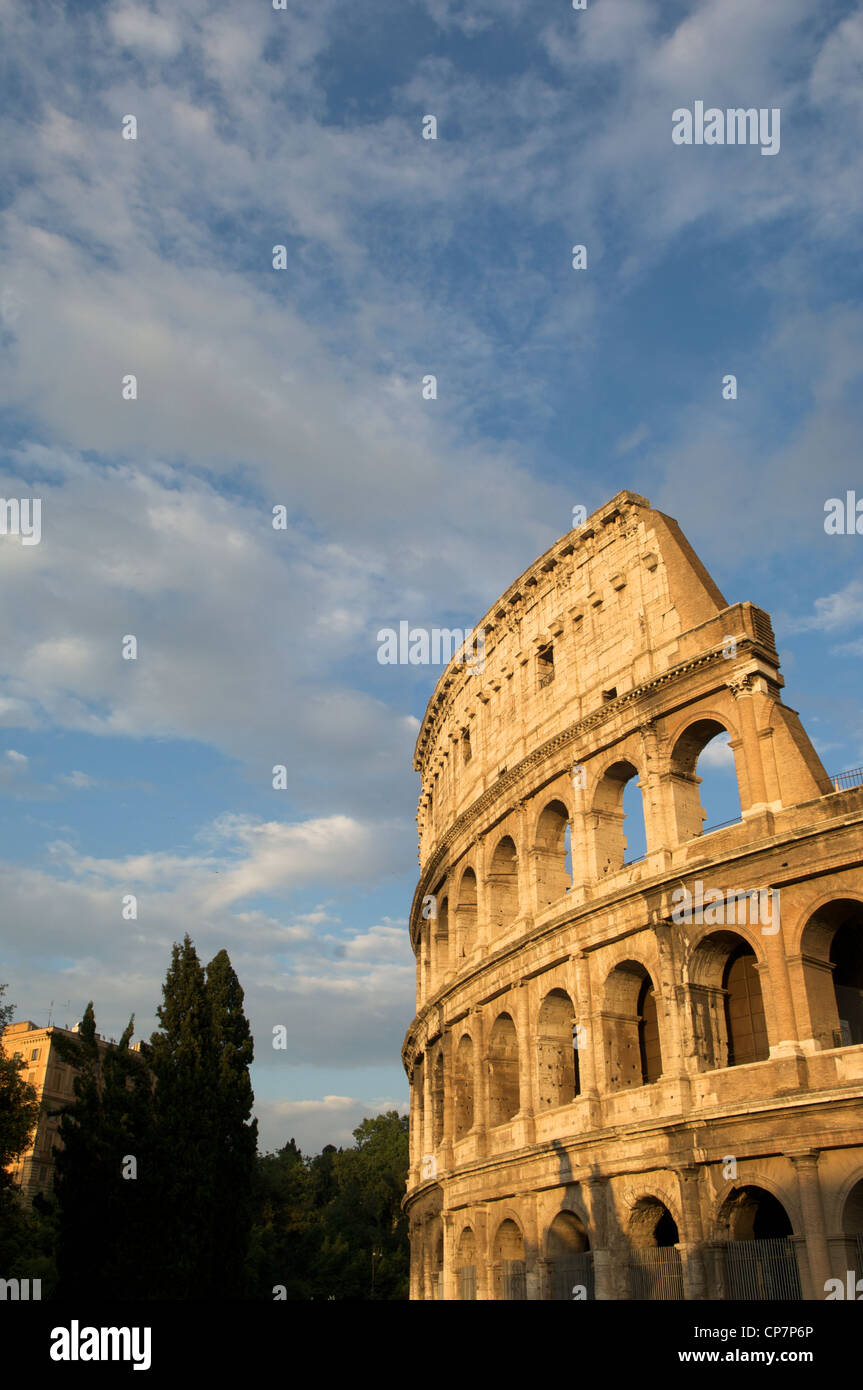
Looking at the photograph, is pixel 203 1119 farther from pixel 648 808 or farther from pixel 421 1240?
pixel 648 808

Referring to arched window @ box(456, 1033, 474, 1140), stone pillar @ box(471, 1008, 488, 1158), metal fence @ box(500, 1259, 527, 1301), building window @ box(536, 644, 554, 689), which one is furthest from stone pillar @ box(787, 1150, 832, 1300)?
building window @ box(536, 644, 554, 689)

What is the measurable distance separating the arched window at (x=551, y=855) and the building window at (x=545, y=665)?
3980 millimetres

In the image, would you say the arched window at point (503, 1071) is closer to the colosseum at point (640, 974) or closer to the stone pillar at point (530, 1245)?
the colosseum at point (640, 974)

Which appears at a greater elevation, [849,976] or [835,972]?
[835,972]

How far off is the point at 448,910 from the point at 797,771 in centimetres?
1531

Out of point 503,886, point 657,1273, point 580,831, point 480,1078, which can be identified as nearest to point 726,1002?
point 657,1273

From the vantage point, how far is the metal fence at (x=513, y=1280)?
2470 cm

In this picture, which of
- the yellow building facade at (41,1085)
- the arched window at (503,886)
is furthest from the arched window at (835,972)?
the yellow building facade at (41,1085)

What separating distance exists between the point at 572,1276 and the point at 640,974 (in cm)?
A: 647

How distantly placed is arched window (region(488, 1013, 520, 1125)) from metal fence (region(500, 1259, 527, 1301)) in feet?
11.1

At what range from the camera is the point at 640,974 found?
24078 millimetres

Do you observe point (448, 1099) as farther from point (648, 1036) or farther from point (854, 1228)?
point (854, 1228)
